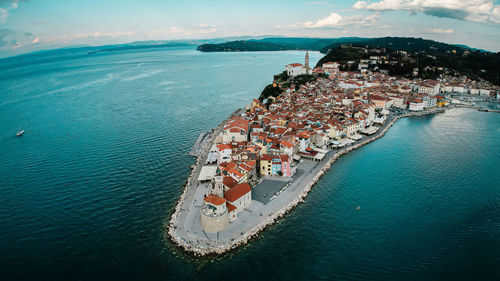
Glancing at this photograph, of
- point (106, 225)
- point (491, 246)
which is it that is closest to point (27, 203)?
point (106, 225)

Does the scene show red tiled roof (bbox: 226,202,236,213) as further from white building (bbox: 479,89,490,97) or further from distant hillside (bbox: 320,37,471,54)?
distant hillside (bbox: 320,37,471,54)

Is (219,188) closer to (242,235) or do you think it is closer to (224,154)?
(242,235)

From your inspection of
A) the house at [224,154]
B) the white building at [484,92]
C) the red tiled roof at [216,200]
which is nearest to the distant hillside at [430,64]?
the white building at [484,92]

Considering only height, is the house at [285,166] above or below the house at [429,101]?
below

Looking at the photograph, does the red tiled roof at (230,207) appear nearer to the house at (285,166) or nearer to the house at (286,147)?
the house at (285,166)

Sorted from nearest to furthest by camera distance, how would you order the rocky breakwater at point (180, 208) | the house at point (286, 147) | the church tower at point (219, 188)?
1. the rocky breakwater at point (180, 208)
2. the church tower at point (219, 188)
3. the house at point (286, 147)

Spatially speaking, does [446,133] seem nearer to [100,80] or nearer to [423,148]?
[423,148]

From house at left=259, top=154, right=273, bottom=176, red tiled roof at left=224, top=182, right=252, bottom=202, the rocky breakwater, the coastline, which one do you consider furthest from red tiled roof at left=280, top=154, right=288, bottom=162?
the rocky breakwater
